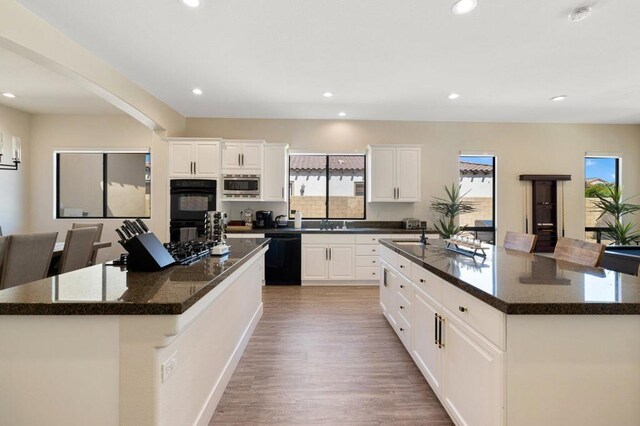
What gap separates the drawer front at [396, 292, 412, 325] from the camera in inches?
93.0

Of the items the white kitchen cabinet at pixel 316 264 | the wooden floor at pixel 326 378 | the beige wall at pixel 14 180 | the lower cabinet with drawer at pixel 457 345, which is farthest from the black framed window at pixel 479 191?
the beige wall at pixel 14 180

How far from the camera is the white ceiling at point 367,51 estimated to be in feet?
7.75

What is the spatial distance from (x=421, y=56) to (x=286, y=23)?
1461 millimetres

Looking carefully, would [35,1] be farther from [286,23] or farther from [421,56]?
[421,56]

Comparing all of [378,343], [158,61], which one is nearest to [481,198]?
[378,343]

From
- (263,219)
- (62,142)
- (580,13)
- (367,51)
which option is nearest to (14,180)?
(62,142)

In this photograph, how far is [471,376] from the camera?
139 cm

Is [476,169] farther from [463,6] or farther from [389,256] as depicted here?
[463,6]

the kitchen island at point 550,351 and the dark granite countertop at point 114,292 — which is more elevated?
the dark granite countertop at point 114,292

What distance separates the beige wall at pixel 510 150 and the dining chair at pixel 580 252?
10.5ft

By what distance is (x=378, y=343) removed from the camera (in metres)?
2.68

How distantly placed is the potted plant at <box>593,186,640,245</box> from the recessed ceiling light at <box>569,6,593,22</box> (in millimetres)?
4059

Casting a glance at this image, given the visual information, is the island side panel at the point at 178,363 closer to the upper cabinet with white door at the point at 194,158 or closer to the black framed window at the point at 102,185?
the upper cabinet with white door at the point at 194,158

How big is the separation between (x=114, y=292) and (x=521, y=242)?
2.97 m
